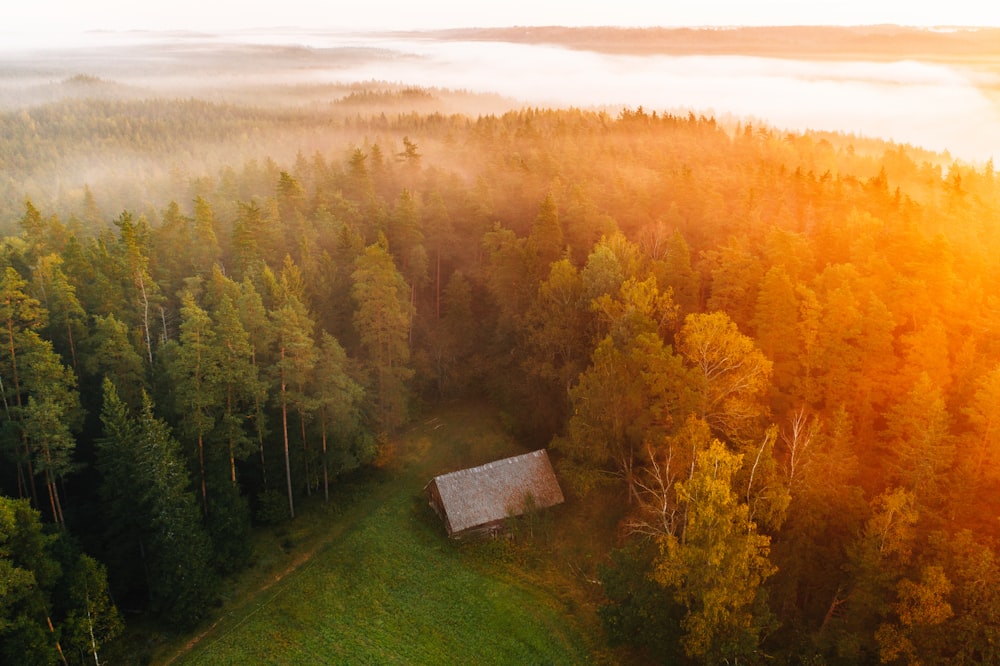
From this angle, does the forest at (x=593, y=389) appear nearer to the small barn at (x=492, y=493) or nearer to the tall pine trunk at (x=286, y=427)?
the tall pine trunk at (x=286, y=427)

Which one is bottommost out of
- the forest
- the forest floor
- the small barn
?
the forest floor

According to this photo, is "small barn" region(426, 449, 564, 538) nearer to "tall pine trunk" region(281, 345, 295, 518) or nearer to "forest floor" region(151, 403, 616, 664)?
"forest floor" region(151, 403, 616, 664)

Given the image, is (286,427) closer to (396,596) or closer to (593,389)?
(396,596)

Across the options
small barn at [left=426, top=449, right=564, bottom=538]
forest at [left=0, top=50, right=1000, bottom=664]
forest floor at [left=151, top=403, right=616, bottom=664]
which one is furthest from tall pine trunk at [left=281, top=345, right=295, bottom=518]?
small barn at [left=426, top=449, right=564, bottom=538]

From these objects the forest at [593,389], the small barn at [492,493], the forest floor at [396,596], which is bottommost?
the forest floor at [396,596]

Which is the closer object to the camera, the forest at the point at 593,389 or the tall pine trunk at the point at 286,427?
the forest at the point at 593,389

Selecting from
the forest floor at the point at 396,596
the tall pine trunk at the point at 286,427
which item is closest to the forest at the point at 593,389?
the tall pine trunk at the point at 286,427
